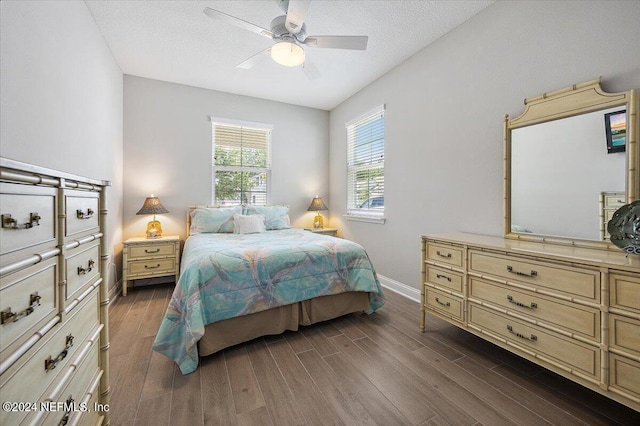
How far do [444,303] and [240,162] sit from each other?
349 centimetres

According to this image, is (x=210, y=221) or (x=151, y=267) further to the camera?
(x=210, y=221)

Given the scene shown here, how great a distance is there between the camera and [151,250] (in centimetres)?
329

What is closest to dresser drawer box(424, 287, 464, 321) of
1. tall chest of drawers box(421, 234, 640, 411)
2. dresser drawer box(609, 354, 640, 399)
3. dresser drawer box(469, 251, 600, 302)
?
tall chest of drawers box(421, 234, 640, 411)

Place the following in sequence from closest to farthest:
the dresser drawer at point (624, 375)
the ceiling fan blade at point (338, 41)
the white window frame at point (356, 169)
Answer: the dresser drawer at point (624, 375), the ceiling fan blade at point (338, 41), the white window frame at point (356, 169)

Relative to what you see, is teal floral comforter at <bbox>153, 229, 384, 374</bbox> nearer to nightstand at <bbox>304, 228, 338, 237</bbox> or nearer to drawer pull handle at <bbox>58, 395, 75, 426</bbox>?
drawer pull handle at <bbox>58, 395, 75, 426</bbox>

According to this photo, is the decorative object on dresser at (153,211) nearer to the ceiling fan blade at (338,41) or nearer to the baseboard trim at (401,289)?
the ceiling fan blade at (338,41)

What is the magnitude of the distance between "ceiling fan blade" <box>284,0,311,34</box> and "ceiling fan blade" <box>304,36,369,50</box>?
142 millimetres

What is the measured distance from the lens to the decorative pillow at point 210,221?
3.54m

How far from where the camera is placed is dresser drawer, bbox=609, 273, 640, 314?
1.20 m

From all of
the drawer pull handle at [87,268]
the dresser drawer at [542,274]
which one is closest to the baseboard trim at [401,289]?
the dresser drawer at [542,274]

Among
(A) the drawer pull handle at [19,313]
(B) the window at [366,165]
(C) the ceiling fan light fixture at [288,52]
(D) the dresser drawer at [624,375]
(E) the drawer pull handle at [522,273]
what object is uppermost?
(C) the ceiling fan light fixture at [288,52]

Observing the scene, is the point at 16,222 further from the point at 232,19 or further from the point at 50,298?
the point at 232,19

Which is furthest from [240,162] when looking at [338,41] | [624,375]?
[624,375]

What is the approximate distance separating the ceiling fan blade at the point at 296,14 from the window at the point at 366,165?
1.83 metres
